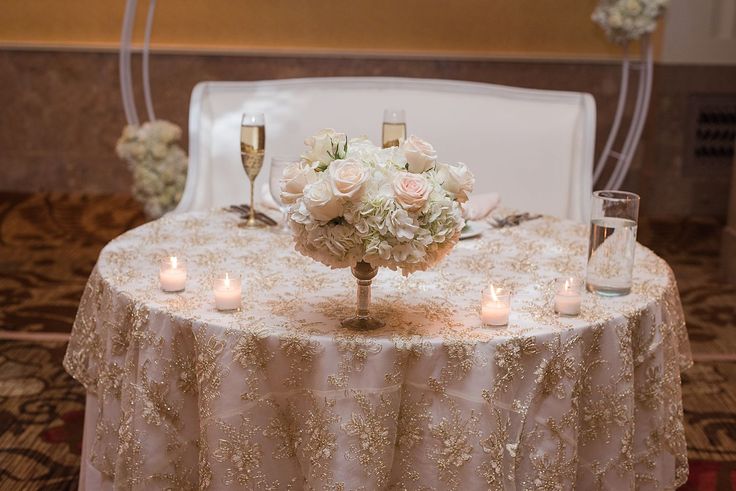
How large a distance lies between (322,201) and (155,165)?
11.5 ft

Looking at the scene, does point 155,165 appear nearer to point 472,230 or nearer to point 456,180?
point 472,230

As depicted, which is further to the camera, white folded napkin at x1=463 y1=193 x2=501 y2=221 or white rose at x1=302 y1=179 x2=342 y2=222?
white folded napkin at x1=463 y1=193 x2=501 y2=221

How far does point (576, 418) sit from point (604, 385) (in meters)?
0.10

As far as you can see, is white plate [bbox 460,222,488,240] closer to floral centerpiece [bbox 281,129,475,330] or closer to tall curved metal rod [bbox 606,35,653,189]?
floral centerpiece [bbox 281,129,475,330]

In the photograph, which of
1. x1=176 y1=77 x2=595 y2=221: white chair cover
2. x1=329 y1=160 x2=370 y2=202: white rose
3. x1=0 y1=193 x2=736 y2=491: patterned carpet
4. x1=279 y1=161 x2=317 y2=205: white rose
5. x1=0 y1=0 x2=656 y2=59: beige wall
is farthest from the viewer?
x1=0 y1=0 x2=656 y2=59: beige wall

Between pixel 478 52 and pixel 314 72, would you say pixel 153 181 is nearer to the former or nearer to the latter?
pixel 314 72

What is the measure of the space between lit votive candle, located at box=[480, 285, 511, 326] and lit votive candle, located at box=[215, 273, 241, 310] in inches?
18.3

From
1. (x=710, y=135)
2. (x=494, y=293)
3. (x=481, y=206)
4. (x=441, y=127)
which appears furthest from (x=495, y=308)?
(x=710, y=135)

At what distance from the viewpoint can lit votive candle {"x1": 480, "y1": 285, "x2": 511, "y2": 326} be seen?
5.59 ft

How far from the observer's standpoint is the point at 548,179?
369 centimetres

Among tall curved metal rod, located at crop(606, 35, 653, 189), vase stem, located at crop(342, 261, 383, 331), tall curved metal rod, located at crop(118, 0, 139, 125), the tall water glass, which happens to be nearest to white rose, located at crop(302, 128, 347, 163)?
vase stem, located at crop(342, 261, 383, 331)

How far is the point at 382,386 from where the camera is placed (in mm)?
1637

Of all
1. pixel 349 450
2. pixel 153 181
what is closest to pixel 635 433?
pixel 349 450

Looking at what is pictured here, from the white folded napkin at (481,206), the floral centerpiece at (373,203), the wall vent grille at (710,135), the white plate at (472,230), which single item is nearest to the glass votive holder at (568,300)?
the floral centerpiece at (373,203)
